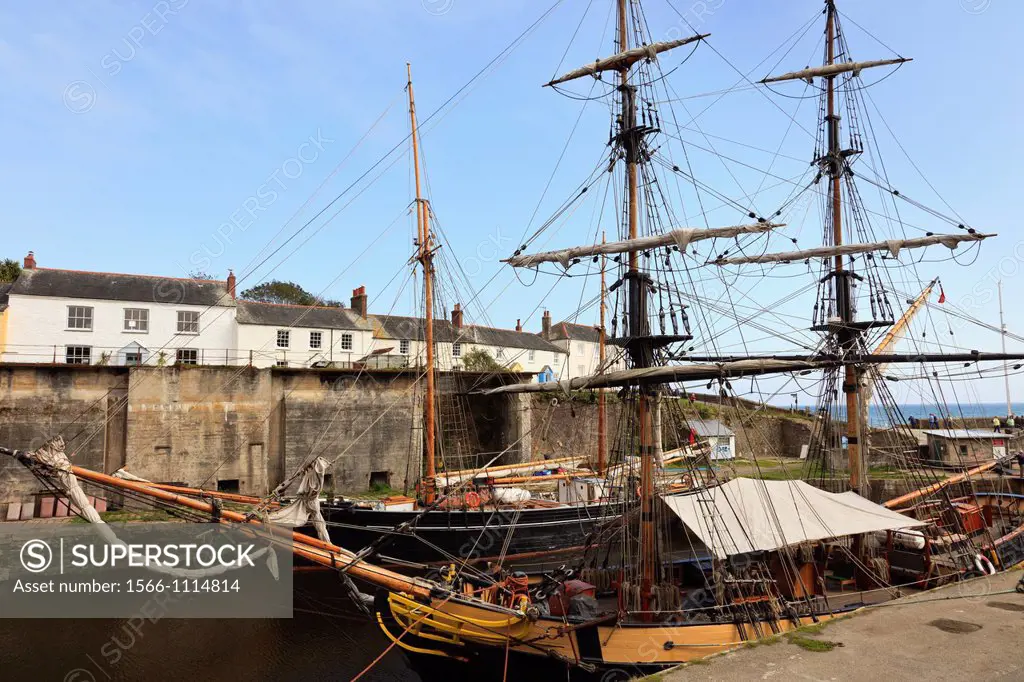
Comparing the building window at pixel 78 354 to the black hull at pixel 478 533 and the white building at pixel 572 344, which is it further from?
the white building at pixel 572 344

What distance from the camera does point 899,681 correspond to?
25.5ft

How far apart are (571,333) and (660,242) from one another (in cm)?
4074

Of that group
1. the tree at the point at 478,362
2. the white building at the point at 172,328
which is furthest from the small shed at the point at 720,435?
the white building at the point at 172,328

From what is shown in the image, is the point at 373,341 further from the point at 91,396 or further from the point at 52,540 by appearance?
the point at 52,540

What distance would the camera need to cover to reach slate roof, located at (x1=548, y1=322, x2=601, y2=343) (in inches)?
2189

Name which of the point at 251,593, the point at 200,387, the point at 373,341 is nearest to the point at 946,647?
the point at 251,593

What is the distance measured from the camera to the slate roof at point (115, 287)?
103 ft

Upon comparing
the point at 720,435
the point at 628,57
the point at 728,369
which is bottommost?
the point at 720,435

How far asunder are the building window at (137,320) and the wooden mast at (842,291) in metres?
31.7

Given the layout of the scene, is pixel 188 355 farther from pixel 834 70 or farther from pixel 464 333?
pixel 834 70

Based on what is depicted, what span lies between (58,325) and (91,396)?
6453mm

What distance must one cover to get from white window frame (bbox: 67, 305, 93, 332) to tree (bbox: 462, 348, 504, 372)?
19.4 meters

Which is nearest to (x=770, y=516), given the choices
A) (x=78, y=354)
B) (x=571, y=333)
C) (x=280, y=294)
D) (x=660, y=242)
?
(x=660, y=242)

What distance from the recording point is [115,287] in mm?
33125
